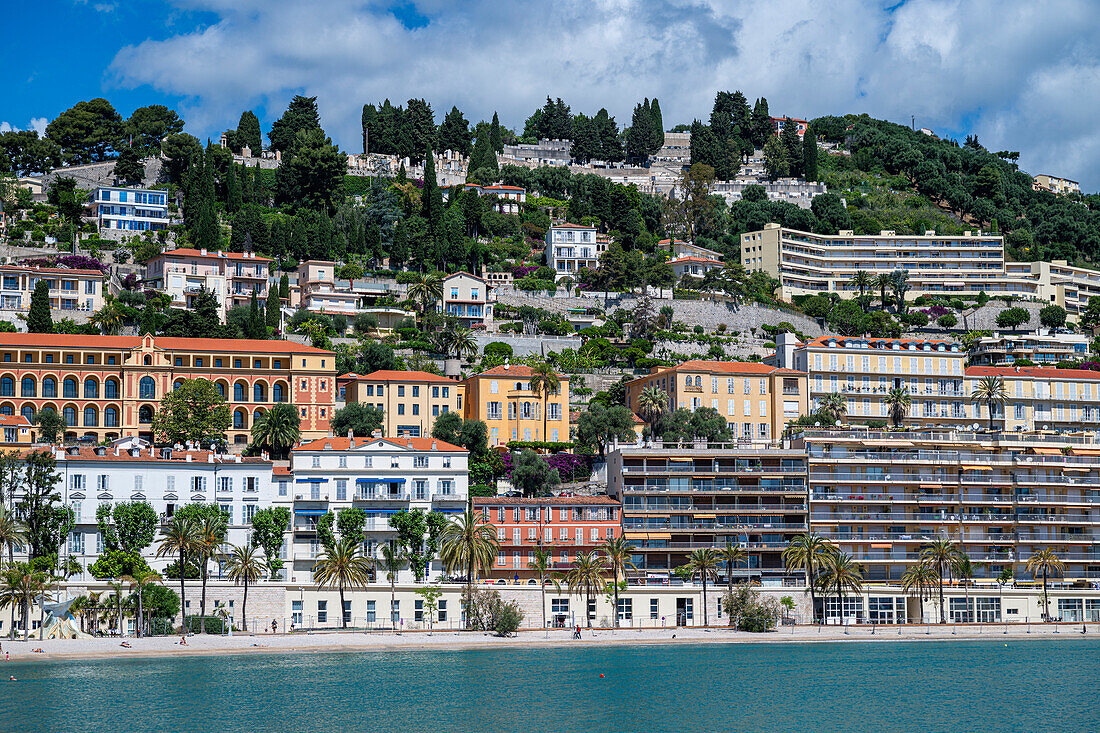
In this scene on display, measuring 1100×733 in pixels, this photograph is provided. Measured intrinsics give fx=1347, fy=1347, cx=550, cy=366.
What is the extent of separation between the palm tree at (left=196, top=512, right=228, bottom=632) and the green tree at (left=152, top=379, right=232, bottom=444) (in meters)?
18.3

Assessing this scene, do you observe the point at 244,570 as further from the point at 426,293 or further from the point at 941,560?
the point at 426,293

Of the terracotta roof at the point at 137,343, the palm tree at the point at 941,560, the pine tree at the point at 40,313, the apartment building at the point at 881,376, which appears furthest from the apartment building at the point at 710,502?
the pine tree at the point at 40,313

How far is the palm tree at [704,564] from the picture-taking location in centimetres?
8400

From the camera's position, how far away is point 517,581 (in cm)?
8688

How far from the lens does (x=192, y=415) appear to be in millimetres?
100125

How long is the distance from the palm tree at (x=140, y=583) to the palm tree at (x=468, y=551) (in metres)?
16.9

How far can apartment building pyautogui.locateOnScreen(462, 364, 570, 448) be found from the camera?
110 metres

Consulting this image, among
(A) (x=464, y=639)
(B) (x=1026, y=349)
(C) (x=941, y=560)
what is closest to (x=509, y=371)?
(A) (x=464, y=639)

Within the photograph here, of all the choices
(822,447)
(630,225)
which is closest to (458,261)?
(630,225)

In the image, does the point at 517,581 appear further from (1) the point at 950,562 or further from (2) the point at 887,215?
(2) the point at 887,215

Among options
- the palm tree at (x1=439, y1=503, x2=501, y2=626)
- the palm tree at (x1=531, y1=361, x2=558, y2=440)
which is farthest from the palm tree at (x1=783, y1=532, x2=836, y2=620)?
the palm tree at (x1=531, y1=361, x2=558, y2=440)

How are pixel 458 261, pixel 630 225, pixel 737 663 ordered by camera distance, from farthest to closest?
1. pixel 630 225
2. pixel 458 261
3. pixel 737 663

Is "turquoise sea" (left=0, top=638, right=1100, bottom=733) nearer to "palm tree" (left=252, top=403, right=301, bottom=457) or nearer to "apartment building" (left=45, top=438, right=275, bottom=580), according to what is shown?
"apartment building" (left=45, top=438, right=275, bottom=580)

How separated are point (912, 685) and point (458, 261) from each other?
296 ft
